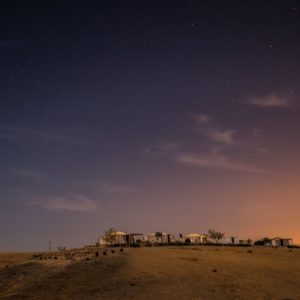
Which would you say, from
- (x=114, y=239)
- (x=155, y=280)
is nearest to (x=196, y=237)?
(x=114, y=239)

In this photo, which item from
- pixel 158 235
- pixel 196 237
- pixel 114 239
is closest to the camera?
pixel 114 239

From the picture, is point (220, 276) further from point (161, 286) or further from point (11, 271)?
point (11, 271)

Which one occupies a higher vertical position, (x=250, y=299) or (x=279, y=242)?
(x=279, y=242)

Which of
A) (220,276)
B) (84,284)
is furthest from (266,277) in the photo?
(84,284)

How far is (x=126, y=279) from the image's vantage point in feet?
85.6

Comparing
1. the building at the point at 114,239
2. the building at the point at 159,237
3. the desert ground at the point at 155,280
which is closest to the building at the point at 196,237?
the building at the point at 159,237

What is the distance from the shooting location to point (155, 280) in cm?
Result: 2572

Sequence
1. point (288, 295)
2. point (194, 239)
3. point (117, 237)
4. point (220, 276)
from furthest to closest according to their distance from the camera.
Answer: point (194, 239), point (117, 237), point (220, 276), point (288, 295)

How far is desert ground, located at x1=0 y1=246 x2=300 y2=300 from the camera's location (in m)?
22.4

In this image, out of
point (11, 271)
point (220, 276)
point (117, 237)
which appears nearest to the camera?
point (220, 276)

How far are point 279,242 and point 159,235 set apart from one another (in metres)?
25.4

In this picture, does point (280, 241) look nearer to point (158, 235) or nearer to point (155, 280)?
point (158, 235)

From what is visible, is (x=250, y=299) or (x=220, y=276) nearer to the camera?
(x=250, y=299)

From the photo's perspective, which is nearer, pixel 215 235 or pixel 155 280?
pixel 155 280
